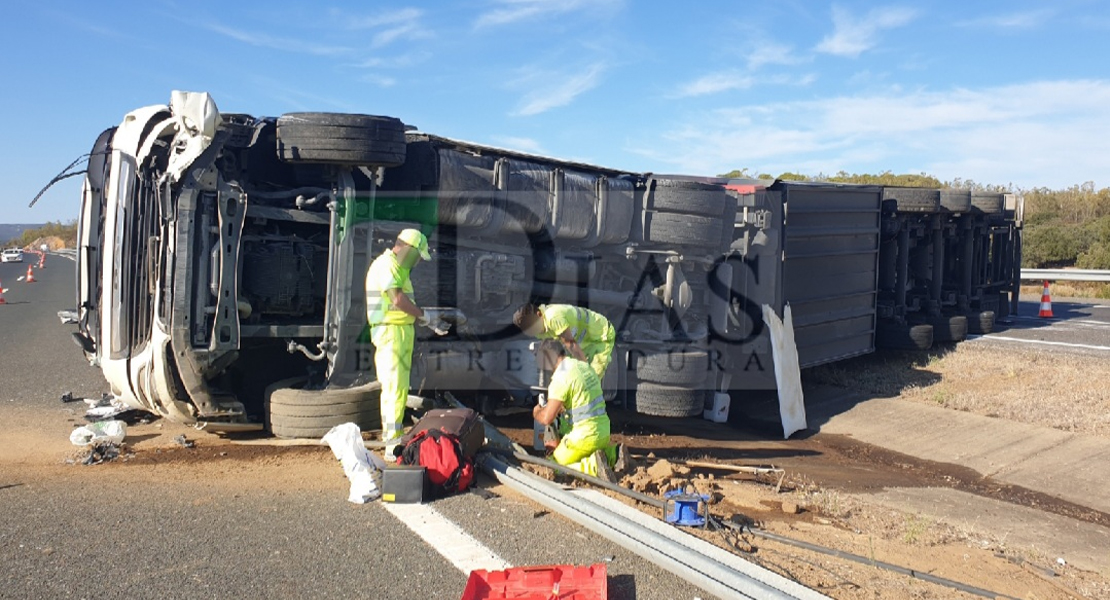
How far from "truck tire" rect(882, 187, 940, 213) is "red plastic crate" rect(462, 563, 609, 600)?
8898 millimetres

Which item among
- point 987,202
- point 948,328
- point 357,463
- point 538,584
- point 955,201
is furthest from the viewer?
point 987,202

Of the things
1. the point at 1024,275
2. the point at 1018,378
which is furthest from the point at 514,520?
the point at 1024,275

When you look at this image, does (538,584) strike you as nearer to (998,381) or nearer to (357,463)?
(357,463)

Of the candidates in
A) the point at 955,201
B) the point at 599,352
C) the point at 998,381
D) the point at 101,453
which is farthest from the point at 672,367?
the point at 955,201

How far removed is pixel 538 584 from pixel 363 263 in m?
3.25

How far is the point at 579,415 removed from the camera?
17.9 feet

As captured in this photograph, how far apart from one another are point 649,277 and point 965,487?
120 inches

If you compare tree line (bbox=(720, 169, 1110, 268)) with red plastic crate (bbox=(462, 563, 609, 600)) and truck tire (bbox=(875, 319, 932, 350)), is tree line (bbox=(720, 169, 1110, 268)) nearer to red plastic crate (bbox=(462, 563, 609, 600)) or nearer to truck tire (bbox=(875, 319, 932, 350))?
truck tire (bbox=(875, 319, 932, 350))

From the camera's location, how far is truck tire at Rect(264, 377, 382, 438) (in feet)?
19.0

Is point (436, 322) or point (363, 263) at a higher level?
point (363, 263)

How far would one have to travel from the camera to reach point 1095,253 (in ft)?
89.0

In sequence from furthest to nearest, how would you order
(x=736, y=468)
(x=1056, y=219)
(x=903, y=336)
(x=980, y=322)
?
1. (x=1056, y=219)
2. (x=980, y=322)
3. (x=903, y=336)
4. (x=736, y=468)

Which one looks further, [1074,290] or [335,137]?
[1074,290]

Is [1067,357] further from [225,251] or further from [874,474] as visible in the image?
[225,251]
